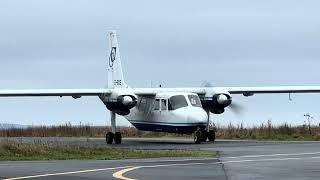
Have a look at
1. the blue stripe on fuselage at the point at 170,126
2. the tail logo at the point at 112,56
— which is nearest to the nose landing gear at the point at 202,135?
the blue stripe on fuselage at the point at 170,126

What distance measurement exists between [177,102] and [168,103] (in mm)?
825

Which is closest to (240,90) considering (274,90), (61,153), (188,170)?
(274,90)

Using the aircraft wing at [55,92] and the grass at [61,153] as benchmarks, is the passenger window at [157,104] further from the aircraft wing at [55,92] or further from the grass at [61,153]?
the grass at [61,153]

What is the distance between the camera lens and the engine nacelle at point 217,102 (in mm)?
41188

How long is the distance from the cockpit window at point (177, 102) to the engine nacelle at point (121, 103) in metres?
2.20

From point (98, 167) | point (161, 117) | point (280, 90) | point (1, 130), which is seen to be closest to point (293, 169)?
point (98, 167)

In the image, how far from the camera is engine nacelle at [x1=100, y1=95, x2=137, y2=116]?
133 ft

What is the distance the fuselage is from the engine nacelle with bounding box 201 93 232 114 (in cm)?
195

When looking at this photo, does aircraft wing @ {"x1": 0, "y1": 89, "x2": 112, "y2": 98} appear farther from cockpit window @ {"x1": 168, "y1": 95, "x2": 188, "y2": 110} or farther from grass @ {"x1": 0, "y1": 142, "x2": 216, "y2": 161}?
grass @ {"x1": 0, "y1": 142, "x2": 216, "y2": 161}

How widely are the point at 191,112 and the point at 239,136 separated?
1058 cm

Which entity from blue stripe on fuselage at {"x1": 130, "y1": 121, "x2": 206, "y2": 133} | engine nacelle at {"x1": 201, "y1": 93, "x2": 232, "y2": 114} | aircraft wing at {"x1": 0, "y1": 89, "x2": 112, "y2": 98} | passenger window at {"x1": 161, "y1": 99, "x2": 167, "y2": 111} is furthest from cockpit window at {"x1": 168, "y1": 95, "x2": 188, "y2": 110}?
aircraft wing at {"x1": 0, "y1": 89, "x2": 112, "y2": 98}

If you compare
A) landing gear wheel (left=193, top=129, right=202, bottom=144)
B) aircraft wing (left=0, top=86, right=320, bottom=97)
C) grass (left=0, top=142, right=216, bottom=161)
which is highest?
aircraft wing (left=0, top=86, right=320, bottom=97)

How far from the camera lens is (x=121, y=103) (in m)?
40.7

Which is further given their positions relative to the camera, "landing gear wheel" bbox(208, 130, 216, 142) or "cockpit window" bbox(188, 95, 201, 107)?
"landing gear wheel" bbox(208, 130, 216, 142)
